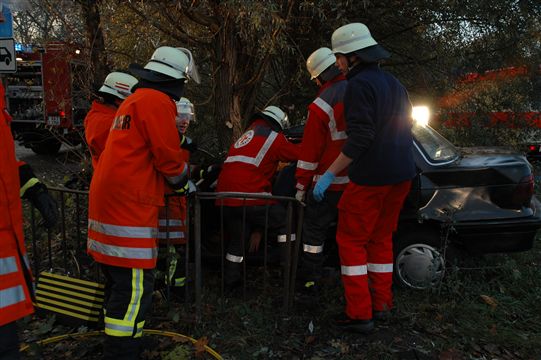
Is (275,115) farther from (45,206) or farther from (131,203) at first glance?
(45,206)

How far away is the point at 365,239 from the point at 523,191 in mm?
1578

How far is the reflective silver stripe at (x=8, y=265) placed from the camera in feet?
6.47

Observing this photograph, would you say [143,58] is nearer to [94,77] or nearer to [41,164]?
[94,77]

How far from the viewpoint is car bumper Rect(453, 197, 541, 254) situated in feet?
12.1

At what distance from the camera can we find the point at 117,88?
3535mm

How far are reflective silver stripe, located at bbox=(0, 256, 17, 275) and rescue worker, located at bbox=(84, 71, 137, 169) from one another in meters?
1.52

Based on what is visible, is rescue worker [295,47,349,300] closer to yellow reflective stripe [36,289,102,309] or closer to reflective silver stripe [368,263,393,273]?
reflective silver stripe [368,263,393,273]

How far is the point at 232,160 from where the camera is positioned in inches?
152

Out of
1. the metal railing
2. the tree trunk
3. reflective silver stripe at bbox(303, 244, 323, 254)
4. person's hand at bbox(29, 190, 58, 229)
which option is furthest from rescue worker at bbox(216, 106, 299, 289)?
the tree trunk

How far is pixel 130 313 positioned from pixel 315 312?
1.53 metres

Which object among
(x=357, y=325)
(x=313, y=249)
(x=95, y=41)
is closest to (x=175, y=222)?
(x=313, y=249)

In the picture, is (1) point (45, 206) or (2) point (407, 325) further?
(2) point (407, 325)

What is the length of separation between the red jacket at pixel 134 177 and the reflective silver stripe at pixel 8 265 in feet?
1.91

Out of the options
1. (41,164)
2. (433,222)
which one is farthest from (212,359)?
(41,164)
